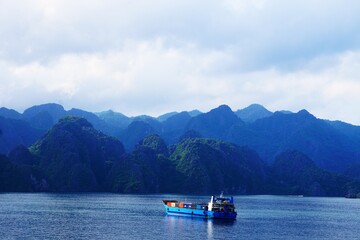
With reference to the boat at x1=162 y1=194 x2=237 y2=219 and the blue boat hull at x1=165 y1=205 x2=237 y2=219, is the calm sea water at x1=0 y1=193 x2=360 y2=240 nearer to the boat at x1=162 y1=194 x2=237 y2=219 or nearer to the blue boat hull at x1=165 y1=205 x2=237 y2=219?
the blue boat hull at x1=165 y1=205 x2=237 y2=219

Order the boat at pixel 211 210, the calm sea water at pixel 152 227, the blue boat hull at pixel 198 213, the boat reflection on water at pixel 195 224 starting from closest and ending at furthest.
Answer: the calm sea water at pixel 152 227 < the boat reflection on water at pixel 195 224 < the blue boat hull at pixel 198 213 < the boat at pixel 211 210

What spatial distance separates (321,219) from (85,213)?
250 ft

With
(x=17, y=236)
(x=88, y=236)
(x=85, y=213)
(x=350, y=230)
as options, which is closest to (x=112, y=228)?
(x=88, y=236)

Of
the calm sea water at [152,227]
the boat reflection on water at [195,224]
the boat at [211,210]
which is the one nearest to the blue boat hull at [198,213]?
the boat at [211,210]

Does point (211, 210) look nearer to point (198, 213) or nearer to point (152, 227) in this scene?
point (198, 213)

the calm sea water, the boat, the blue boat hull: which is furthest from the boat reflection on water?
the boat

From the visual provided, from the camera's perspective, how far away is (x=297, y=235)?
12312 cm

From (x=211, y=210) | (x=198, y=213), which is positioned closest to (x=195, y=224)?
(x=211, y=210)

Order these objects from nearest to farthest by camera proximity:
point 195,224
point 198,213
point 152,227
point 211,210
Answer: point 152,227
point 195,224
point 211,210
point 198,213

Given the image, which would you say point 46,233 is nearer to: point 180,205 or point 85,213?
point 85,213

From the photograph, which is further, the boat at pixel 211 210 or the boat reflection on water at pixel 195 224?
the boat at pixel 211 210

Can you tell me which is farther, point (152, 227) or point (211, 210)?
point (211, 210)

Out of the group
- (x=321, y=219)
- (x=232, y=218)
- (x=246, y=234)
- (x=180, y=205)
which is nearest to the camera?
(x=246, y=234)

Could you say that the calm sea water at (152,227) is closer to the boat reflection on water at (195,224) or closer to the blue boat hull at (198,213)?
the boat reflection on water at (195,224)
